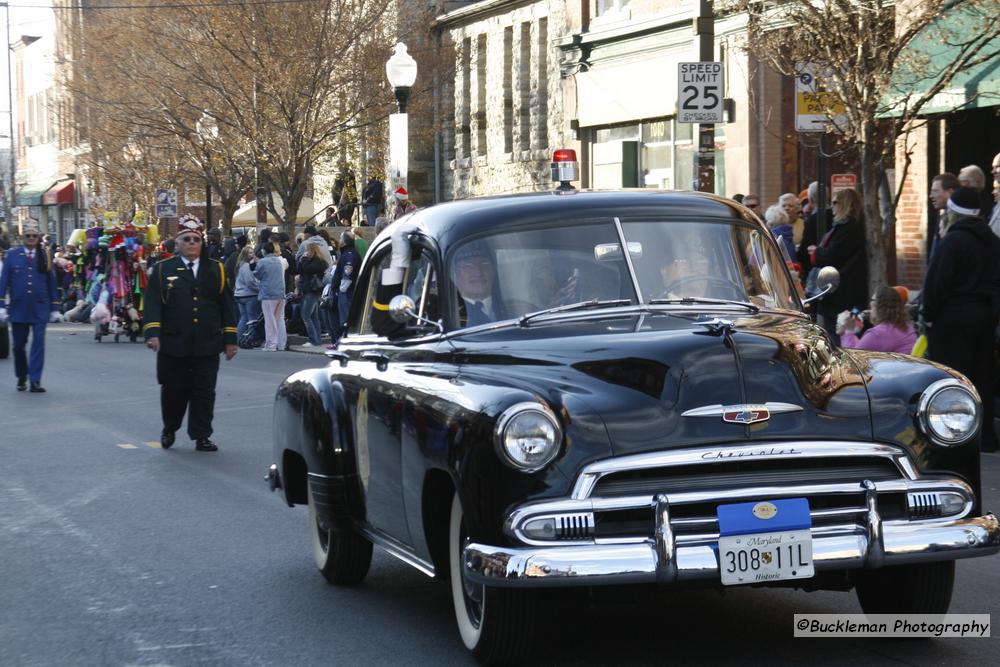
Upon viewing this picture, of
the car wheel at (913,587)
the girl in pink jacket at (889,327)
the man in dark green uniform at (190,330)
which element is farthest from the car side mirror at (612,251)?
the man in dark green uniform at (190,330)

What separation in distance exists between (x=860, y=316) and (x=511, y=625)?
8529 mm

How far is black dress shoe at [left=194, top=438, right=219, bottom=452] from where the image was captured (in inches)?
538

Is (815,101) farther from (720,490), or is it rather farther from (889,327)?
(720,490)

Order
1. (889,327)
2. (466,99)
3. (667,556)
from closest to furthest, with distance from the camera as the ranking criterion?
(667,556) → (889,327) → (466,99)

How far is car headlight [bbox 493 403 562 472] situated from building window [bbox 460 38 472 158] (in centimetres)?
3674

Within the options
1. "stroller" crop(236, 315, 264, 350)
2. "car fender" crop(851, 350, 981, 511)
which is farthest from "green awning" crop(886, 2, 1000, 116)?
"car fender" crop(851, 350, 981, 511)

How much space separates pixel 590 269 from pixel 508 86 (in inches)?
1318

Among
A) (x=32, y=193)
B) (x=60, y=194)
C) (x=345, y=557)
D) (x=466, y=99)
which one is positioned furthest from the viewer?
(x=32, y=193)

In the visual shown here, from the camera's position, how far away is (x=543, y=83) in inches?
1490

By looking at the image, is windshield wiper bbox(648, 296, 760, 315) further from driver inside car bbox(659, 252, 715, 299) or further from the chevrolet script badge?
the chevrolet script badge

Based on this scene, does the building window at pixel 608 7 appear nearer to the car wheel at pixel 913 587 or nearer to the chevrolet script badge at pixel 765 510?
the car wheel at pixel 913 587

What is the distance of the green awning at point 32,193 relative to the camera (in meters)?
79.4

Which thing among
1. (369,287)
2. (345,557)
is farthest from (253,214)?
(345,557)

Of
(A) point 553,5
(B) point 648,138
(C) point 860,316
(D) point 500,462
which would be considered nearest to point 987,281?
(C) point 860,316
